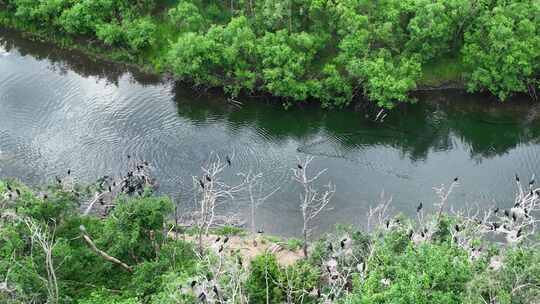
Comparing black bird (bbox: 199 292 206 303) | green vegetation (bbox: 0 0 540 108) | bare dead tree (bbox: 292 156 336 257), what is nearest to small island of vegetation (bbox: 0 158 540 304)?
black bird (bbox: 199 292 206 303)

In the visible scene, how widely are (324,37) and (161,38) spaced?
13.7 m

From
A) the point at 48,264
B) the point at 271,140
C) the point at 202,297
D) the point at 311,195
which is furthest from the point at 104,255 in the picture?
the point at 271,140

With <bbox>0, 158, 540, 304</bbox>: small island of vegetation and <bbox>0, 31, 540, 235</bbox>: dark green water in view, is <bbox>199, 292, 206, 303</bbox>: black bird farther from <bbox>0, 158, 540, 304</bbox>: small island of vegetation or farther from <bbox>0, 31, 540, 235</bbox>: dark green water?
<bbox>0, 31, 540, 235</bbox>: dark green water

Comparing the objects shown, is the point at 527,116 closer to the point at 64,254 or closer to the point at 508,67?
the point at 508,67

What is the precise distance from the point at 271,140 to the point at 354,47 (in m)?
8.64

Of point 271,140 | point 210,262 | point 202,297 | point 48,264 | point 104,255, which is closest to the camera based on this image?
point 202,297

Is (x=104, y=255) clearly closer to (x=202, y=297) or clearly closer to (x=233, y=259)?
(x=233, y=259)

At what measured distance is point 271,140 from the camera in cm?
4128

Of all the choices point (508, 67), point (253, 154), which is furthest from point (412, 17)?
point (253, 154)

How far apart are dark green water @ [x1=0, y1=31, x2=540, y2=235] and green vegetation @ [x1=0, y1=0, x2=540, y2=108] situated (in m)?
1.79

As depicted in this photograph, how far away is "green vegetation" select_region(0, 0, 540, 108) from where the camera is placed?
4119cm

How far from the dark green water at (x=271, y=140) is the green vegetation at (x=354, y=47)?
5.88 feet

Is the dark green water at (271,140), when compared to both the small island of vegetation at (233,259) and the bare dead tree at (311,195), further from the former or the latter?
the small island of vegetation at (233,259)

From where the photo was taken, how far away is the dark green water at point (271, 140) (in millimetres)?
37094
